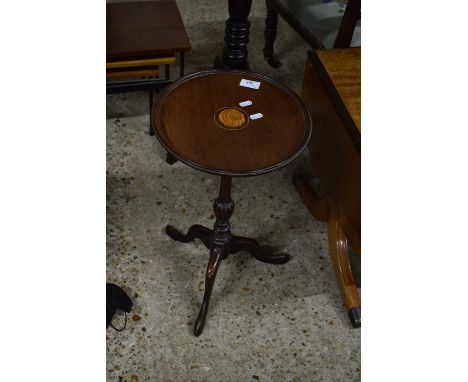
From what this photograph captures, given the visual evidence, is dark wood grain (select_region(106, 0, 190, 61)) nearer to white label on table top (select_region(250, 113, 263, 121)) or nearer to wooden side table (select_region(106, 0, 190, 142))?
wooden side table (select_region(106, 0, 190, 142))

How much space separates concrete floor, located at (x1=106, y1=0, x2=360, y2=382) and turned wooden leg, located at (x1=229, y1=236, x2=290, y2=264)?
0.04 metres

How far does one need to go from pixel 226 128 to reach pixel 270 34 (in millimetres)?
1622

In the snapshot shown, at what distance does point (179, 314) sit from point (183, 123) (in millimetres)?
733

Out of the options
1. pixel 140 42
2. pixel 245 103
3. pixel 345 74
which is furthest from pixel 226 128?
pixel 140 42

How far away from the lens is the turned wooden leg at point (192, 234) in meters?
2.17

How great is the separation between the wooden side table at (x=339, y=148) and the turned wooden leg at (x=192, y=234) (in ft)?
1.56

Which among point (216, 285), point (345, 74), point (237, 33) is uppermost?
point (345, 74)

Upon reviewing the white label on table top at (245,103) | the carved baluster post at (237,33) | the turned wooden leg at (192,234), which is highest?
the white label on table top at (245,103)

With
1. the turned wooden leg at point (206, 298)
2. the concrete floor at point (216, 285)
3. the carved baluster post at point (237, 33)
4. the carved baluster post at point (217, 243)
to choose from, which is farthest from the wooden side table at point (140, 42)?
the turned wooden leg at point (206, 298)

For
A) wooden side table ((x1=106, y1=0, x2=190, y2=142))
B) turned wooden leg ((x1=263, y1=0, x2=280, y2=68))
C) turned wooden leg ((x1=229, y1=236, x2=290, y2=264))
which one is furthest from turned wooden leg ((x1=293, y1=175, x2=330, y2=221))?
turned wooden leg ((x1=263, y1=0, x2=280, y2=68))

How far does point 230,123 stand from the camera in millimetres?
1696

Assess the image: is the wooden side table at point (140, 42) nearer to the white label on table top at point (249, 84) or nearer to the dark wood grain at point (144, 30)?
the dark wood grain at point (144, 30)

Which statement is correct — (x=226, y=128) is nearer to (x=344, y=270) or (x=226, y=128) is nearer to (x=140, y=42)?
(x=344, y=270)

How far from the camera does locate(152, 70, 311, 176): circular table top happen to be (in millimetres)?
1568
